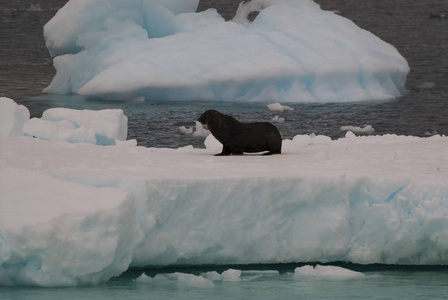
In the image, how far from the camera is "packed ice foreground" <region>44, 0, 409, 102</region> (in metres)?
18.4

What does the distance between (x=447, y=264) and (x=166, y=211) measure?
7.29 ft

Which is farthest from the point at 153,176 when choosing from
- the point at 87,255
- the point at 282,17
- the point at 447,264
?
the point at 282,17

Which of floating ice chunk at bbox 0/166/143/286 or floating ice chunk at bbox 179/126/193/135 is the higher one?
floating ice chunk at bbox 0/166/143/286

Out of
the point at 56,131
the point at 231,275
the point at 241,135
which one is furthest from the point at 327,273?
the point at 56,131

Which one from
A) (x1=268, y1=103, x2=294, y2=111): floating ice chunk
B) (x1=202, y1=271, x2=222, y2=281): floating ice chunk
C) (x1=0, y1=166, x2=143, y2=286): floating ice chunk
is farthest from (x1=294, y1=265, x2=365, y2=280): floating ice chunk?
(x1=268, y1=103, x2=294, y2=111): floating ice chunk

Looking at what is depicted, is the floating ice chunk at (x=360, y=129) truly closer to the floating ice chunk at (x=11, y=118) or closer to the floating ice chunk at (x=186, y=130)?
the floating ice chunk at (x=186, y=130)

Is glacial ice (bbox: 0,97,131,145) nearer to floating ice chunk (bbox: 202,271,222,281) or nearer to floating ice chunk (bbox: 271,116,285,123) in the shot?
floating ice chunk (bbox: 202,271,222,281)

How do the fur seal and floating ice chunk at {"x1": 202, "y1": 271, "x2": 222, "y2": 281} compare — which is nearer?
floating ice chunk at {"x1": 202, "y1": 271, "x2": 222, "y2": 281}

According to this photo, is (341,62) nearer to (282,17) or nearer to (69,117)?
(282,17)

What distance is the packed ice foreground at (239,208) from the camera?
264 inches

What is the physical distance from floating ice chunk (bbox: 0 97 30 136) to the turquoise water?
140 inches

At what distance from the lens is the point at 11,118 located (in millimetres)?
10250

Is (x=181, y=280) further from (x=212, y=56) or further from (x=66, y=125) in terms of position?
(x=212, y=56)

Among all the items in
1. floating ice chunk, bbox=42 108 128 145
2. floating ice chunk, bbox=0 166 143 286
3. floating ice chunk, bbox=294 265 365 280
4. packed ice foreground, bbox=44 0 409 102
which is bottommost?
packed ice foreground, bbox=44 0 409 102
